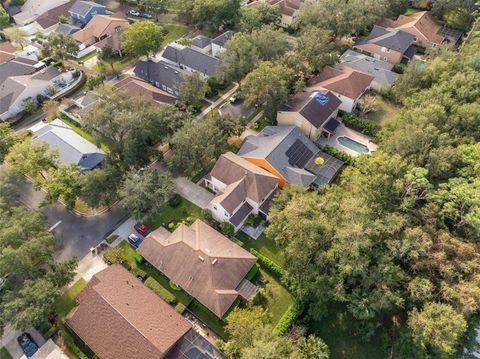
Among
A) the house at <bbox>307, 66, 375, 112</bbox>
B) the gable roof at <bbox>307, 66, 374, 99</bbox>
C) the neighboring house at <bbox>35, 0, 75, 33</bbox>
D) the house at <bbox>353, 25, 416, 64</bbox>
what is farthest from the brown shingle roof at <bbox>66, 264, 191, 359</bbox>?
the neighboring house at <bbox>35, 0, 75, 33</bbox>

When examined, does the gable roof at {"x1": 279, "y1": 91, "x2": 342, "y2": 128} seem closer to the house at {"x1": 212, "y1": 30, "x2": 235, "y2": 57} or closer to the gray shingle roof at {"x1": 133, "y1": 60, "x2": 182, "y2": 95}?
the gray shingle roof at {"x1": 133, "y1": 60, "x2": 182, "y2": 95}

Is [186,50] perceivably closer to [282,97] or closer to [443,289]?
[282,97]

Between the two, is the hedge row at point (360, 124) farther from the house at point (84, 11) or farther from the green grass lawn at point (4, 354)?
the house at point (84, 11)

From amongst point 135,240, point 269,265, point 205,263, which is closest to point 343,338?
point 269,265

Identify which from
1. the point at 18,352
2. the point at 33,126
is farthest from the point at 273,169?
the point at 33,126

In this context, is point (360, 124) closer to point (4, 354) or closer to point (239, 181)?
point (239, 181)

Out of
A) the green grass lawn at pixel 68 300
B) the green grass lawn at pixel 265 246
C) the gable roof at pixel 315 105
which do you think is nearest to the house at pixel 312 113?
the gable roof at pixel 315 105
